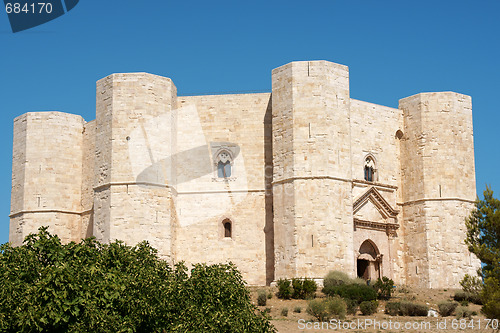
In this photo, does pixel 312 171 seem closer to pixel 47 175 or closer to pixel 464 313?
pixel 464 313

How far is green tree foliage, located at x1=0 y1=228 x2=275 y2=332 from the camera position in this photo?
17766 millimetres

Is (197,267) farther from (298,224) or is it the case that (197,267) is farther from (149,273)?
(298,224)

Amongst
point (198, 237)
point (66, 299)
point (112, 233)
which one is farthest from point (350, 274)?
point (66, 299)

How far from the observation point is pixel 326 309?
25.1 m

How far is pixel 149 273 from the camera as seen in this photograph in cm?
1916

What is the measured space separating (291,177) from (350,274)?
4274 mm

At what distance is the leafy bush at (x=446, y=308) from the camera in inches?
1064

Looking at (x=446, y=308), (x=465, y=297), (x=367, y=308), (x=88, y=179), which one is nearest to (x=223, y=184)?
(x=88, y=179)

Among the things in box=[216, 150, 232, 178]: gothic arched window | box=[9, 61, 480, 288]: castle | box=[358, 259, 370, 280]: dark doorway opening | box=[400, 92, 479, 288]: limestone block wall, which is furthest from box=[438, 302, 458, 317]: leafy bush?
box=[216, 150, 232, 178]: gothic arched window

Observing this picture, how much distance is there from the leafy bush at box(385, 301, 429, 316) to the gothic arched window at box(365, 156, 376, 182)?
8.15 meters

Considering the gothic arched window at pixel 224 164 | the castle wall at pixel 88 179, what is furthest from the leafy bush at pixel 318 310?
the castle wall at pixel 88 179

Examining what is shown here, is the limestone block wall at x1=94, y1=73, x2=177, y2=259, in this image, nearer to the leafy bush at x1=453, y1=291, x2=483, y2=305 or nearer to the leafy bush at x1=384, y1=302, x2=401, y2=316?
the leafy bush at x1=384, y1=302, x2=401, y2=316

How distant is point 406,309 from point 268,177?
8.89 meters

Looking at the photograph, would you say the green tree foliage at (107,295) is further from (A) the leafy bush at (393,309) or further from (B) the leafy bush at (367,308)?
(A) the leafy bush at (393,309)
